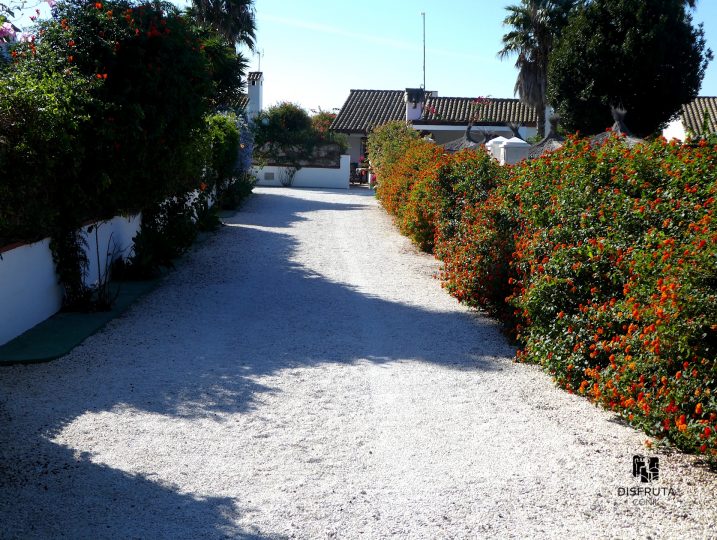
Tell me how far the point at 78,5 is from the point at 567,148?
639 cm

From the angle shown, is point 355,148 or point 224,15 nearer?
point 224,15

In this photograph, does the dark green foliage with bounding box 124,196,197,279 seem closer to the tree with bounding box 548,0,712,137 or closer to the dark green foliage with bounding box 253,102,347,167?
the tree with bounding box 548,0,712,137

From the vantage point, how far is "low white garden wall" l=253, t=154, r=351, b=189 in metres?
36.0

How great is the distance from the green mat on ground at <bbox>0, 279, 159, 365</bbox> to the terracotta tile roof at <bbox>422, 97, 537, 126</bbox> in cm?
3084

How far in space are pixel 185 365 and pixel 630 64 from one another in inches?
813

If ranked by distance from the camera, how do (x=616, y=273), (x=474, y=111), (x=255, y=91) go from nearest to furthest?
(x=616, y=273), (x=255, y=91), (x=474, y=111)

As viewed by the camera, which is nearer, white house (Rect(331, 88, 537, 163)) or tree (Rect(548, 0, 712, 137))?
tree (Rect(548, 0, 712, 137))

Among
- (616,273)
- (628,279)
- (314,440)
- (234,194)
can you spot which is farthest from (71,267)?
(234,194)

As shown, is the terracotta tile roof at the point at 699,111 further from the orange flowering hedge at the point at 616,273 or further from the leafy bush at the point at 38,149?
the leafy bush at the point at 38,149

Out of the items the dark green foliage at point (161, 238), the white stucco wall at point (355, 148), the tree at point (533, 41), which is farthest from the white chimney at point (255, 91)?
the dark green foliage at point (161, 238)

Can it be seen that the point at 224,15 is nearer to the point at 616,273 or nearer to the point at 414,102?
the point at 414,102

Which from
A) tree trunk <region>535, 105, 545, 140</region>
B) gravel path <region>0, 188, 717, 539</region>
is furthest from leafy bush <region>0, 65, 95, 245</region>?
tree trunk <region>535, 105, 545, 140</region>

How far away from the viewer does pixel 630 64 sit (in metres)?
23.9

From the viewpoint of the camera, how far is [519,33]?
33.3 meters
